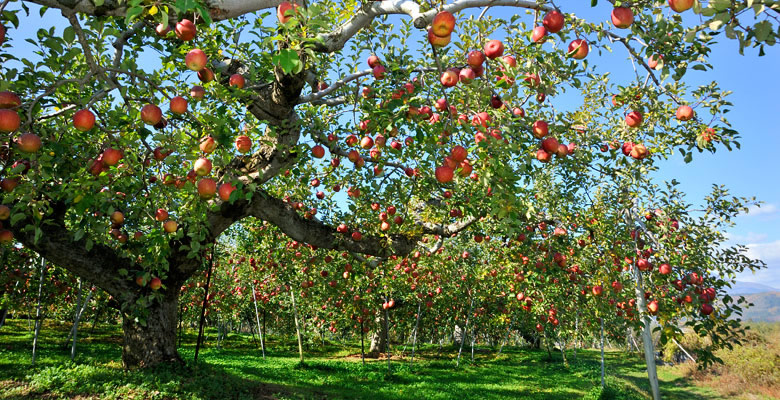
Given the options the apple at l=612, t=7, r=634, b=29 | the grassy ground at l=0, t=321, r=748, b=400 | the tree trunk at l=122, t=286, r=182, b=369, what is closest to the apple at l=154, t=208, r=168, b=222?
the tree trunk at l=122, t=286, r=182, b=369

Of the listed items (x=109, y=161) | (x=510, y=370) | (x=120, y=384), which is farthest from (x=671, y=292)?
(x=510, y=370)

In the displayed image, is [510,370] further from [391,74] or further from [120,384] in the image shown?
[391,74]

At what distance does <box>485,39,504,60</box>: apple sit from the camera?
289 centimetres

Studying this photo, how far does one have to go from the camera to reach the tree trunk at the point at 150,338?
269 inches

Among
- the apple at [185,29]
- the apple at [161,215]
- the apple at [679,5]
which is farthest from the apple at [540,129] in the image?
the apple at [161,215]

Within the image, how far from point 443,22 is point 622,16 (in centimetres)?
128

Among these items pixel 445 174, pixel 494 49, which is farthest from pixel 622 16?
pixel 445 174

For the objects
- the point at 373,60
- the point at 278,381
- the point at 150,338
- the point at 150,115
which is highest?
the point at 373,60

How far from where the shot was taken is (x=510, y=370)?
59.5 ft

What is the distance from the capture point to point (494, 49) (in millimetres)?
2893

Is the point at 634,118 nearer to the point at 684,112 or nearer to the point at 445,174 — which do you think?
the point at 684,112

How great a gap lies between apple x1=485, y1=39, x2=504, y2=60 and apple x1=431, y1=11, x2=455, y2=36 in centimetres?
50

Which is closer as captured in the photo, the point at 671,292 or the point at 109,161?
the point at 109,161

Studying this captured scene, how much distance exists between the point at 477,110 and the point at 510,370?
58.4 feet
